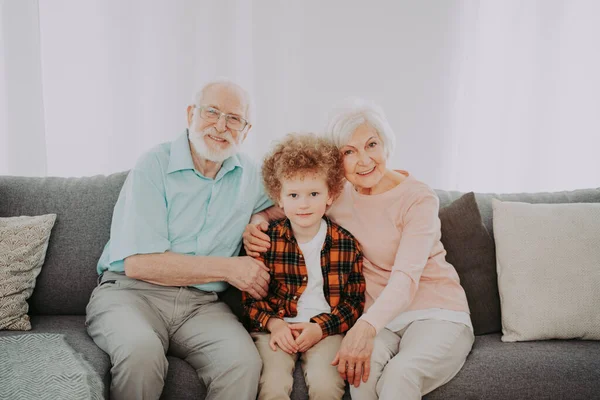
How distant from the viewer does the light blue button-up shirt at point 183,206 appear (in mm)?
1819

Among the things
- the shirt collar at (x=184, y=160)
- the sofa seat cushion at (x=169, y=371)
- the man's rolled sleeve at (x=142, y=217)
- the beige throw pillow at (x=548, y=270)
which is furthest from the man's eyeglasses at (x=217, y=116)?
the beige throw pillow at (x=548, y=270)

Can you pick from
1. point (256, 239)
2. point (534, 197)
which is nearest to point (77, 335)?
point (256, 239)

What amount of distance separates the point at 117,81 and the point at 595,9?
2609 millimetres

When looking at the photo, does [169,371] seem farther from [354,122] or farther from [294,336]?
[354,122]

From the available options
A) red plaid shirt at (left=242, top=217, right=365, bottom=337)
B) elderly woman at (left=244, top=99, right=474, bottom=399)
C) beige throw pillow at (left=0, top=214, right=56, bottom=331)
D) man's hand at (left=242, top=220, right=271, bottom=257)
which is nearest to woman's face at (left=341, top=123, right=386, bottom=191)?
elderly woman at (left=244, top=99, right=474, bottom=399)

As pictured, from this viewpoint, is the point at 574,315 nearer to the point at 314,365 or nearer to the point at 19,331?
the point at 314,365

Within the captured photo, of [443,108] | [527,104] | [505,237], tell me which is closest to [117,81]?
[443,108]

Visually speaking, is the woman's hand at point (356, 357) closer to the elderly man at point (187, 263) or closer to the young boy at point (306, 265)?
the young boy at point (306, 265)

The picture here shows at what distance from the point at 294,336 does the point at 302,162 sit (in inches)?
22.6

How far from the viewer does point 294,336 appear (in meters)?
1.66

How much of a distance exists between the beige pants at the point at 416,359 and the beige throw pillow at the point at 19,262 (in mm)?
1210

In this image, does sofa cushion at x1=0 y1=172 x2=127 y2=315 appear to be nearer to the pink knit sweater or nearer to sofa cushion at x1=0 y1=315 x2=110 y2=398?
sofa cushion at x1=0 y1=315 x2=110 y2=398

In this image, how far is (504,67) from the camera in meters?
2.79

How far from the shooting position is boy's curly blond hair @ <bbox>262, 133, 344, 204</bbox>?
171cm
